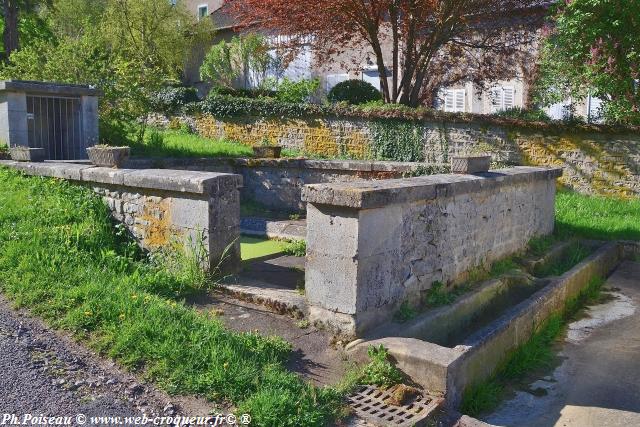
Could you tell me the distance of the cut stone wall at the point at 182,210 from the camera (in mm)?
6328

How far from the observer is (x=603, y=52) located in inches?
518

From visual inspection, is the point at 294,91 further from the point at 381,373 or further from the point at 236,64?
the point at 381,373

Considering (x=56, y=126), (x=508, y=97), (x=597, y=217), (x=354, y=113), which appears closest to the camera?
(x=56, y=126)

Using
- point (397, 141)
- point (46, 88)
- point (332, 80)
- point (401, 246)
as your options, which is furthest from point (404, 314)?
point (332, 80)

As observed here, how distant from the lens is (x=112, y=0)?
82.1 ft

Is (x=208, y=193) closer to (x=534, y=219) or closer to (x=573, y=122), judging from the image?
(x=534, y=219)

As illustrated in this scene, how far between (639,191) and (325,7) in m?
8.30

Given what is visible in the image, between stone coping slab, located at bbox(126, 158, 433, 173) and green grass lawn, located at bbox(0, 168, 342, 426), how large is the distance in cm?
477

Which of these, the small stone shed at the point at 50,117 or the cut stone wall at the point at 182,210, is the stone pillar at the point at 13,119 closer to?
the small stone shed at the point at 50,117

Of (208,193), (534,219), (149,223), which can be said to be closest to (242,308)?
(208,193)

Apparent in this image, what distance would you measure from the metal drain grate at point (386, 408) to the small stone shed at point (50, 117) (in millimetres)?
8046

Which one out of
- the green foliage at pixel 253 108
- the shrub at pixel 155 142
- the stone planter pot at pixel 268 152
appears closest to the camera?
the stone planter pot at pixel 268 152

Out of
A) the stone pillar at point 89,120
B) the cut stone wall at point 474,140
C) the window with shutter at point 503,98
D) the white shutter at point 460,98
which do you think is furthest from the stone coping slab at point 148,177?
the white shutter at point 460,98

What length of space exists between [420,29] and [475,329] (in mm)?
12371
